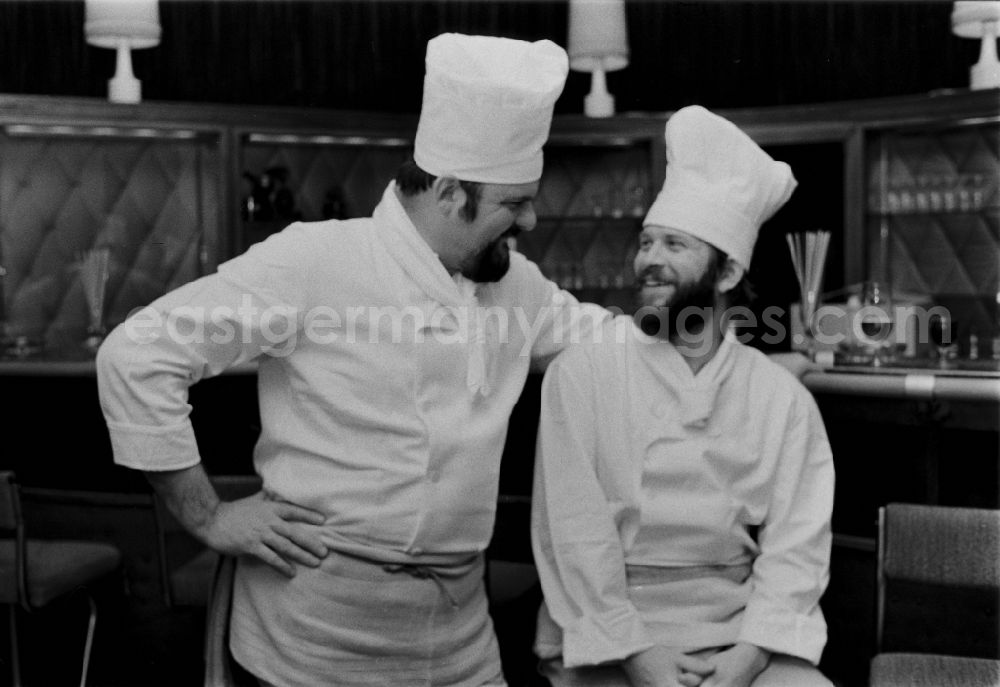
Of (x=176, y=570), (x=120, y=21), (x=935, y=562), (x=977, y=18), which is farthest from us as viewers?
(x=120, y=21)

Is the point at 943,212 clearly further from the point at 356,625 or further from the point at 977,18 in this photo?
the point at 356,625

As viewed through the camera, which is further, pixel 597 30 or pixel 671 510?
pixel 597 30

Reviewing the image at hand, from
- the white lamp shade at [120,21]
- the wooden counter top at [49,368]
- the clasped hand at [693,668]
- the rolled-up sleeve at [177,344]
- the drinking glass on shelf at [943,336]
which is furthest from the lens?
the white lamp shade at [120,21]

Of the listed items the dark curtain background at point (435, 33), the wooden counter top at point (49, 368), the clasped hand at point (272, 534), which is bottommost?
the wooden counter top at point (49, 368)

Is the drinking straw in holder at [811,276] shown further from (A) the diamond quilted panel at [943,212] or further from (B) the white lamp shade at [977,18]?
(A) the diamond quilted panel at [943,212]

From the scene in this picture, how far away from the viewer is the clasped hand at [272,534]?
173 cm

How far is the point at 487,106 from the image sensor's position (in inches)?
69.9

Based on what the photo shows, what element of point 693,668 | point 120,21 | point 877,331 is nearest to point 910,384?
point 877,331

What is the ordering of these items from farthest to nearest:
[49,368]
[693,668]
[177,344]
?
[49,368] < [693,668] < [177,344]

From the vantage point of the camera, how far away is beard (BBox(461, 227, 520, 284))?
1775 mm

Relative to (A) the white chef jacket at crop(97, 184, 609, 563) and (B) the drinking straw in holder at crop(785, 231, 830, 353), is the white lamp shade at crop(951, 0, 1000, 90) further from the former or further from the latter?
(A) the white chef jacket at crop(97, 184, 609, 563)

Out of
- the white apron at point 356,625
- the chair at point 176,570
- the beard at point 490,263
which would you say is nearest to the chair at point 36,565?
the chair at point 176,570

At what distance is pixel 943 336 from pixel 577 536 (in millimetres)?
1747

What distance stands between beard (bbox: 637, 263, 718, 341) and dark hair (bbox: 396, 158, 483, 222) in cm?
42
